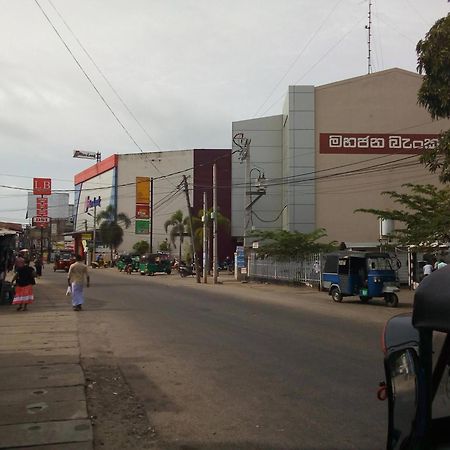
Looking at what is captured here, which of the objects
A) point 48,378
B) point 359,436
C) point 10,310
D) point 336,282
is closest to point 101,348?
point 48,378

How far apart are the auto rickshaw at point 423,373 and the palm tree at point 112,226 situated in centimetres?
6820

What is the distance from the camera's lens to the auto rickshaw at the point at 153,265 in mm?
46938

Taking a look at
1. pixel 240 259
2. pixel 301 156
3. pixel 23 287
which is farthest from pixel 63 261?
pixel 23 287

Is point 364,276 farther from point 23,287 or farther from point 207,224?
point 207,224

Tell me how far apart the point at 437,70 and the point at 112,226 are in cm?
5975

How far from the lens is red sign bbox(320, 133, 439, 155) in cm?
4741

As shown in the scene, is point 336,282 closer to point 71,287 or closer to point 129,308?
point 129,308

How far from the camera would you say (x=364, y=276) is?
69.2ft

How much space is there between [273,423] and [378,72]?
45.4 metres

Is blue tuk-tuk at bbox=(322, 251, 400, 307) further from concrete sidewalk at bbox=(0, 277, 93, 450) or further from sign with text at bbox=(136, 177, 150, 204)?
sign with text at bbox=(136, 177, 150, 204)

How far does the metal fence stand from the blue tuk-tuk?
22.1ft

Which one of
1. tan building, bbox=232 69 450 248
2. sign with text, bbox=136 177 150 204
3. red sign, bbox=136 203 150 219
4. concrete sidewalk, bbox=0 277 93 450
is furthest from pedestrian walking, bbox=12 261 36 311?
sign with text, bbox=136 177 150 204

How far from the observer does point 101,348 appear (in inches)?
416

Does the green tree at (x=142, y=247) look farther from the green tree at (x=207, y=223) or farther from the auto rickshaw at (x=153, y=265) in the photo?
the auto rickshaw at (x=153, y=265)
